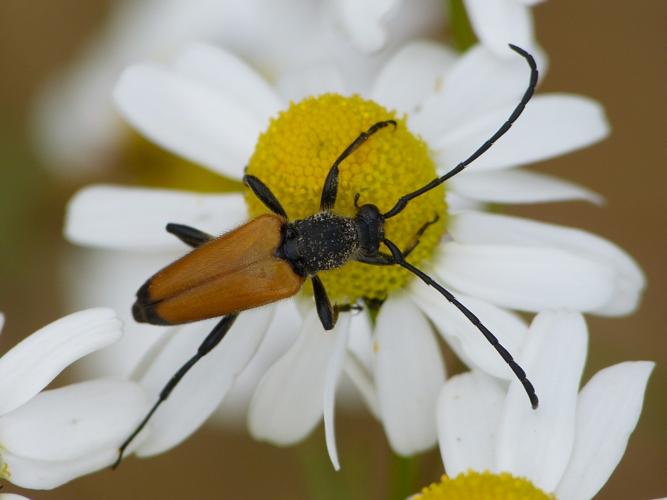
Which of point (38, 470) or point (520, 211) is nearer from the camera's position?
point (38, 470)

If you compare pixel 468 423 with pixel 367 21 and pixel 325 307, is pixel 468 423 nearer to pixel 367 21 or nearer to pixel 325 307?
pixel 325 307

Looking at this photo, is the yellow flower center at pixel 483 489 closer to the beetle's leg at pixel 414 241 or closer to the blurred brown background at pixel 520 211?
the beetle's leg at pixel 414 241

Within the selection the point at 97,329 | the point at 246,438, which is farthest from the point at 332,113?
the point at 246,438

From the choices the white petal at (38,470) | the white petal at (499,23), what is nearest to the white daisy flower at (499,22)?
the white petal at (499,23)

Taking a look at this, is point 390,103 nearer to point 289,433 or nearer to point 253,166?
point 253,166

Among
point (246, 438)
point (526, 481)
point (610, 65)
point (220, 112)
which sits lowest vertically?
point (526, 481)

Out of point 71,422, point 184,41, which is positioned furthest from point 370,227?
point 184,41

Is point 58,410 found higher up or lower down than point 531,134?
lower down

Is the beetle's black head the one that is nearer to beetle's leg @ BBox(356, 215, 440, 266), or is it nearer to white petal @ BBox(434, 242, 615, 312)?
beetle's leg @ BBox(356, 215, 440, 266)
